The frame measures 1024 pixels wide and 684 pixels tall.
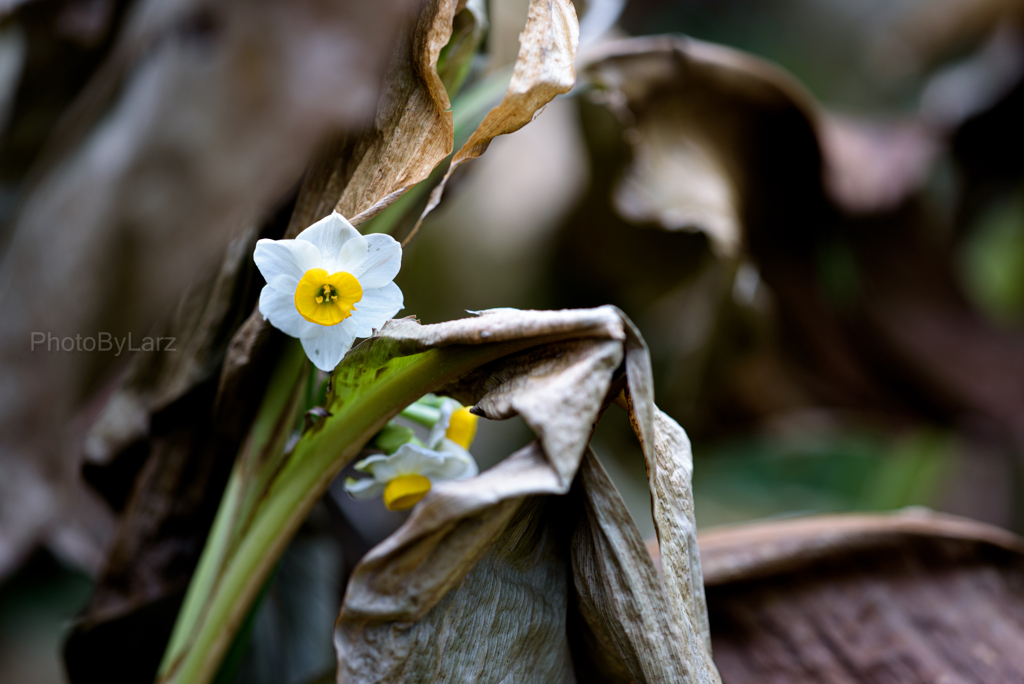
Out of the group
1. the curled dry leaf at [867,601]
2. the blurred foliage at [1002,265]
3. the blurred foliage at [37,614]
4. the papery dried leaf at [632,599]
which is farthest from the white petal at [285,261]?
the blurred foliage at [1002,265]

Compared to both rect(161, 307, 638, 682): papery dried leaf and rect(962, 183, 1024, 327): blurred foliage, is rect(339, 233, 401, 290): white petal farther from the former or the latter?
rect(962, 183, 1024, 327): blurred foliage

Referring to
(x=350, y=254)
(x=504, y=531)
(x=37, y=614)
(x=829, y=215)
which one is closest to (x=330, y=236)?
(x=350, y=254)

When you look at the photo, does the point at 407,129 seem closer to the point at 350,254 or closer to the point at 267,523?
the point at 350,254

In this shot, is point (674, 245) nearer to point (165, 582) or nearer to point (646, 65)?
point (646, 65)

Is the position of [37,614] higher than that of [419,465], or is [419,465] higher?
[419,465]

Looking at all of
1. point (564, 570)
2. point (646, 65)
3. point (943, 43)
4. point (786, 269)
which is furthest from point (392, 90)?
point (943, 43)

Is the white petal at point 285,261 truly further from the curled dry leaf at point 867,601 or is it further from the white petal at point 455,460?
the curled dry leaf at point 867,601

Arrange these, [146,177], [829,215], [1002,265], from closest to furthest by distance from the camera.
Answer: [146,177] < [829,215] < [1002,265]
